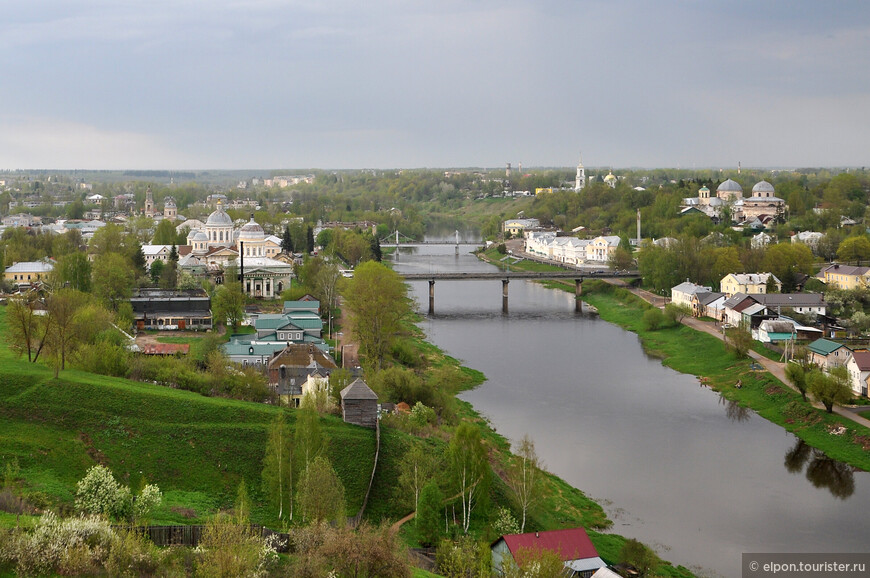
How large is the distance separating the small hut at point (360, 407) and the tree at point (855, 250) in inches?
1595

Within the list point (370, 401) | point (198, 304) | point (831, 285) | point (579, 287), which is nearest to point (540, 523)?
point (370, 401)

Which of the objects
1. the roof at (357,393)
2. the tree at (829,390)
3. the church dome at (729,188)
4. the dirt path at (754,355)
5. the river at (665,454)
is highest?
the church dome at (729,188)

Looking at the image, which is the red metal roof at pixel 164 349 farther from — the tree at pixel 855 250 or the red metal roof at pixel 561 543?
the tree at pixel 855 250

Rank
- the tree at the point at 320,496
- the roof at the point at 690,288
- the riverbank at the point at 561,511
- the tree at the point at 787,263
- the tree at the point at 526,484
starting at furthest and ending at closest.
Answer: the tree at the point at 787,263, the roof at the point at 690,288, the tree at the point at 526,484, the riverbank at the point at 561,511, the tree at the point at 320,496

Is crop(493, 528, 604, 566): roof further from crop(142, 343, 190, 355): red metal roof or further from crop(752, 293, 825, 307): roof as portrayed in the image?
crop(752, 293, 825, 307): roof

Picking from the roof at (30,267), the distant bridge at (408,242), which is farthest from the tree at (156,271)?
the distant bridge at (408,242)

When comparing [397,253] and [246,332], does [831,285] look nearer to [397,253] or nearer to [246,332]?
[246,332]

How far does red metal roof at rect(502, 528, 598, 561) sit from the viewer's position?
14690mm

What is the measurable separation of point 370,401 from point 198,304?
19.2 m

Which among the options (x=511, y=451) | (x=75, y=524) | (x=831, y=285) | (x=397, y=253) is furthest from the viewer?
(x=397, y=253)

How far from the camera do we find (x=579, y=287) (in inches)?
2164

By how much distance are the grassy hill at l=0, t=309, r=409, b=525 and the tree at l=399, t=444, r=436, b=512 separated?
39cm

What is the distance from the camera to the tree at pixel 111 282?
125 feet

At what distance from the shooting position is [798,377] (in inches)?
1099
